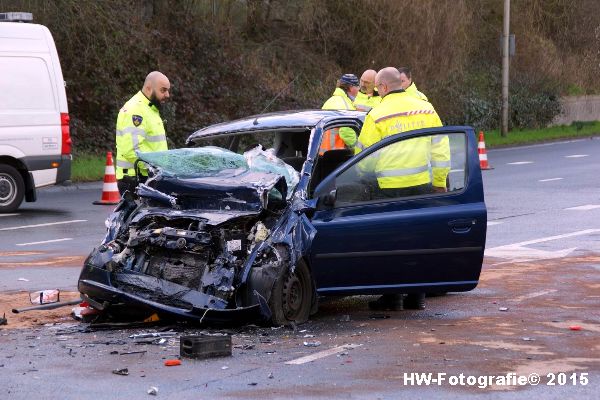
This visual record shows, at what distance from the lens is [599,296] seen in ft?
33.0

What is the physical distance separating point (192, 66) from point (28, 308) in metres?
20.6

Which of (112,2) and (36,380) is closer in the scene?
(36,380)

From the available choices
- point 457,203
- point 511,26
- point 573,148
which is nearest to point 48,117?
point 457,203

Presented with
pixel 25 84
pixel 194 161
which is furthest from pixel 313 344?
pixel 25 84

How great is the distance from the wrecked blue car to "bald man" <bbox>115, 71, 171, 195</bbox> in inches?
95.2

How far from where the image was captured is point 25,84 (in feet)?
55.8

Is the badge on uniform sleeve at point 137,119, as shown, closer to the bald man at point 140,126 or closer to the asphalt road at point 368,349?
the bald man at point 140,126

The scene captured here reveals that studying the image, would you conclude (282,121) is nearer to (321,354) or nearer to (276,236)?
(276,236)

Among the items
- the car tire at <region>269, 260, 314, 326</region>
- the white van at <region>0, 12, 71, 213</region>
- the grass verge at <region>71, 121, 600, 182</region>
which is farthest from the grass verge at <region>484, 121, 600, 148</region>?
the car tire at <region>269, 260, 314, 326</region>

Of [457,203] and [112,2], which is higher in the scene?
[112,2]

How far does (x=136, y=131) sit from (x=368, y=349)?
4.65 meters

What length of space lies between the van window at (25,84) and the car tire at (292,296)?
9152mm

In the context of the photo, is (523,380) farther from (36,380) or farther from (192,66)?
(192,66)

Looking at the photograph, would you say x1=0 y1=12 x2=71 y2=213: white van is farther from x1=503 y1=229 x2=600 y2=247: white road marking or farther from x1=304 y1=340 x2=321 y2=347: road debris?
x1=304 y1=340 x2=321 y2=347: road debris
